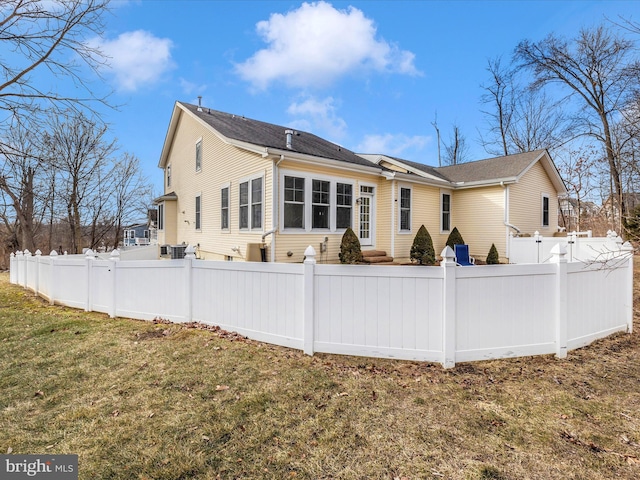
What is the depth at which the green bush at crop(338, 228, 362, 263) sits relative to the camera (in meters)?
9.98

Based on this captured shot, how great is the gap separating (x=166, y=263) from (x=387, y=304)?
13.5ft

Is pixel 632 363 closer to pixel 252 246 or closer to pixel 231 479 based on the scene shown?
pixel 231 479

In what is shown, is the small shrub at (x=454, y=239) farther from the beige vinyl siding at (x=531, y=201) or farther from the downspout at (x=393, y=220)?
the downspout at (x=393, y=220)

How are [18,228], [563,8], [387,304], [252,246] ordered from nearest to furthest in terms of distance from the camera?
1. [387,304]
2. [252,246]
3. [563,8]
4. [18,228]

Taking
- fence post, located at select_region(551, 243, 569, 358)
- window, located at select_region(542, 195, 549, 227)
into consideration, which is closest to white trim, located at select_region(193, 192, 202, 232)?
fence post, located at select_region(551, 243, 569, 358)

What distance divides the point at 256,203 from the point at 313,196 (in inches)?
71.2

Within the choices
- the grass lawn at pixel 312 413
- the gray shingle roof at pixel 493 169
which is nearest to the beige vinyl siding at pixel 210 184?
the grass lawn at pixel 312 413

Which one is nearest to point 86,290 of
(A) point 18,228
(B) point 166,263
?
(B) point 166,263

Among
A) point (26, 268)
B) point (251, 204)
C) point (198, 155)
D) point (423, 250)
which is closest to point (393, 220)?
point (423, 250)

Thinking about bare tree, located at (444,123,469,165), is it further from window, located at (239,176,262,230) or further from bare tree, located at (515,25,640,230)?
window, located at (239,176,262,230)

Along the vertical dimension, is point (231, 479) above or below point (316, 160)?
below

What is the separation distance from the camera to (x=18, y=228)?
70.2 feet

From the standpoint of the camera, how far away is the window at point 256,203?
9.78 meters

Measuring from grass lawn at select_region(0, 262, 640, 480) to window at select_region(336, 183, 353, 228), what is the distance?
6.65 m
